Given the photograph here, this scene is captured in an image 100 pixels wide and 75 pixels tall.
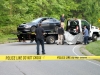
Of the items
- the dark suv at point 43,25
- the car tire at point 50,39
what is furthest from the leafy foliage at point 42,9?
the car tire at point 50,39

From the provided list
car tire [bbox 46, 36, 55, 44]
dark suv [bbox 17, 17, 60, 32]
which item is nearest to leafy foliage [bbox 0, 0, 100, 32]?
dark suv [bbox 17, 17, 60, 32]

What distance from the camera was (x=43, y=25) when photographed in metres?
25.1

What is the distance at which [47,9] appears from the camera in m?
45.1

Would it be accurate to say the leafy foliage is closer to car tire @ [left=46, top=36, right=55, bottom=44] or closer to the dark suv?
the dark suv

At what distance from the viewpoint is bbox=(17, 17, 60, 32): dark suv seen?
78.5ft

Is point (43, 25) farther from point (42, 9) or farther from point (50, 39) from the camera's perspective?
point (42, 9)

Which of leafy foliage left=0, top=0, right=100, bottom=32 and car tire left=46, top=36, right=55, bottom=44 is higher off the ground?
leafy foliage left=0, top=0, right=100, bottom=32

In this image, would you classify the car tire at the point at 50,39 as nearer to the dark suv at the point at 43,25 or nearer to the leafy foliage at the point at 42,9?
the dark suv at the point at 43,25

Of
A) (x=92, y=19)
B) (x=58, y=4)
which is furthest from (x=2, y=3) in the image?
(x=92, y=19)

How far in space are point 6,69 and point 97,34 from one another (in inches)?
720

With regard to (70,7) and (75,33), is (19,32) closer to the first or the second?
(75,33)

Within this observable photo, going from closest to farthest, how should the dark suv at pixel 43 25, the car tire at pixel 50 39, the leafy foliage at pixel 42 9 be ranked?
the dark suv at pixel 43 25 < the car tire at pixel 50 39 < the leafy foliage at pixel 42 9

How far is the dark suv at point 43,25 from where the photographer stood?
23.9 metres

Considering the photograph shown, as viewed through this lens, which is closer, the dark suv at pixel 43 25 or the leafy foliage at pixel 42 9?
the dark suv at pixel 43 25
